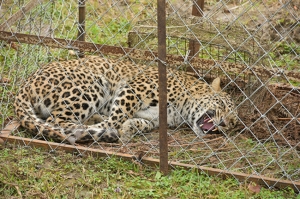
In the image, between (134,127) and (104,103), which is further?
(104,103)

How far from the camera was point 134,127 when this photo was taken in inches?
247

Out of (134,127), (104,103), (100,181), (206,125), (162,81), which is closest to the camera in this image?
(162,81)

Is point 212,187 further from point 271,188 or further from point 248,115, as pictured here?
point 248,115

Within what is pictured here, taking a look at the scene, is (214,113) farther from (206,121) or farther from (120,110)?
(120,110)

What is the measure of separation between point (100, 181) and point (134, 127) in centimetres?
129

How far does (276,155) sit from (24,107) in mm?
3059

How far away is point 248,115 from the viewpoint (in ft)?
21.2

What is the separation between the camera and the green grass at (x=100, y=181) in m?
4.90

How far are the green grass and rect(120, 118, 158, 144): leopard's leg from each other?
2.23 feet

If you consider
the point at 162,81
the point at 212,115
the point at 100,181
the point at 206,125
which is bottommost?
the point at 100,181

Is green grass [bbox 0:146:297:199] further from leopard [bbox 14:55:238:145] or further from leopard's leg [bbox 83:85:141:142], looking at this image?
leopard's leg [bbox 83:85:141:142]

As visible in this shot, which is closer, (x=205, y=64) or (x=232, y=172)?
(x=232, y=172)

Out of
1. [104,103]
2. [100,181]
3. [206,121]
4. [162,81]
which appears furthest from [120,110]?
[162,81]

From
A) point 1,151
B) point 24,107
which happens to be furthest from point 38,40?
point 1,151
